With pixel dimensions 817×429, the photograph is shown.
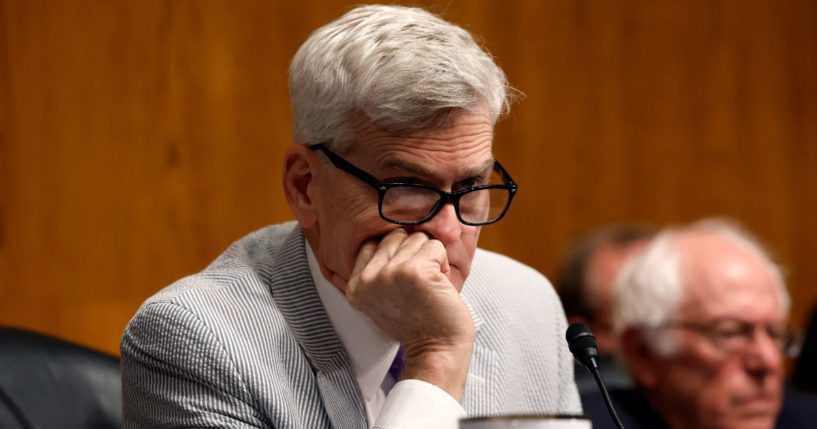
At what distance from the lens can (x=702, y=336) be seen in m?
2.58

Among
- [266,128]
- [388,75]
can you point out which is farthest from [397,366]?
[266,128]

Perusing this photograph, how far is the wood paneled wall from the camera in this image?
296cm

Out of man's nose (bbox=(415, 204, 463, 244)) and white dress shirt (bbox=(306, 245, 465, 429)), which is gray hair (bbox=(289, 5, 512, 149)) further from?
white dress shirt (bbox=(306, 245, 465, 429))

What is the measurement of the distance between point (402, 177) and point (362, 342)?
27cm

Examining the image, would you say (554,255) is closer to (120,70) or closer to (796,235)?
(796,235)

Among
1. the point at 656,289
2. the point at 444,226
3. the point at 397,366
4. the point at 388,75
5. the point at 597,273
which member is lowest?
the point at 597,273

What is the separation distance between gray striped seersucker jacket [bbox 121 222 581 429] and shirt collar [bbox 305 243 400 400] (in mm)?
25

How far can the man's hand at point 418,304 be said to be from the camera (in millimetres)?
1608

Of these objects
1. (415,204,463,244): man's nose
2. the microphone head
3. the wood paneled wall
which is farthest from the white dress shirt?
the wood paneled wall

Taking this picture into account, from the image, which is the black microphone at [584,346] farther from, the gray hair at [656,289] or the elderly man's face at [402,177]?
the gray hair at [656,289]

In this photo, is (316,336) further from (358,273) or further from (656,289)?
(656,289)

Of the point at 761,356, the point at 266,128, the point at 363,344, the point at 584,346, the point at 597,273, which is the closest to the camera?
the point at 584,346

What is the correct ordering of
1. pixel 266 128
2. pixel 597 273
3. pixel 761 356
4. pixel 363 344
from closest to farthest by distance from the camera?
1. pixel 363 344
2. pixel 761 356
3. pixel 266 128
4. pixel 597 273

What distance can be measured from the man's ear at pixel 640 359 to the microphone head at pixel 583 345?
1092mm
